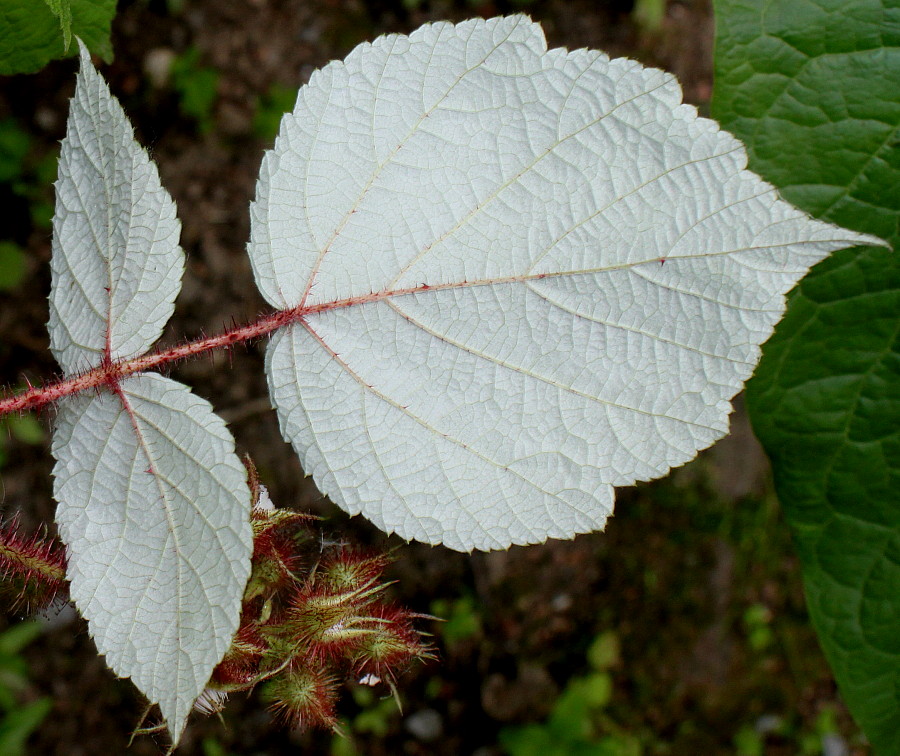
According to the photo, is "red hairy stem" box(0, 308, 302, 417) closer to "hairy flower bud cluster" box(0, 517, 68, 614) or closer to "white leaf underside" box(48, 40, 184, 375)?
"white leaf underside" box(48, 40, 184, 375)

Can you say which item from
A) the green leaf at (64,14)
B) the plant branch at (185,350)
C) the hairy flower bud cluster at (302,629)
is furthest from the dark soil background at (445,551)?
the green leaf at (64,14)

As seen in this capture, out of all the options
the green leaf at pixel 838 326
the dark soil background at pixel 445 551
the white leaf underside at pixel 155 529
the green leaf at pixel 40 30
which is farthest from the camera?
the dark soil background at pixel 445 551

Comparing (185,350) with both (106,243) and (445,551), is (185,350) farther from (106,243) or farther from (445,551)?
(445,551)

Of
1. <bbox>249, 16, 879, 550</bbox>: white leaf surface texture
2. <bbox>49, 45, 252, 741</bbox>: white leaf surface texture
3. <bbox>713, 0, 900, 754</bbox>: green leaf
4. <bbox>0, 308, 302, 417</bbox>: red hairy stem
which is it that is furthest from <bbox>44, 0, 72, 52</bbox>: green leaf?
<bbox>713, 0, 900, 754</bbox>: green leaf

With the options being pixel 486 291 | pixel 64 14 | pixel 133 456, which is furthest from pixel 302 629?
pixel 64 14

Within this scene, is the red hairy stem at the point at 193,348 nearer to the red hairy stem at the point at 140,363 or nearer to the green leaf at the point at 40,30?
the red hairy stem at the point at 140,363
